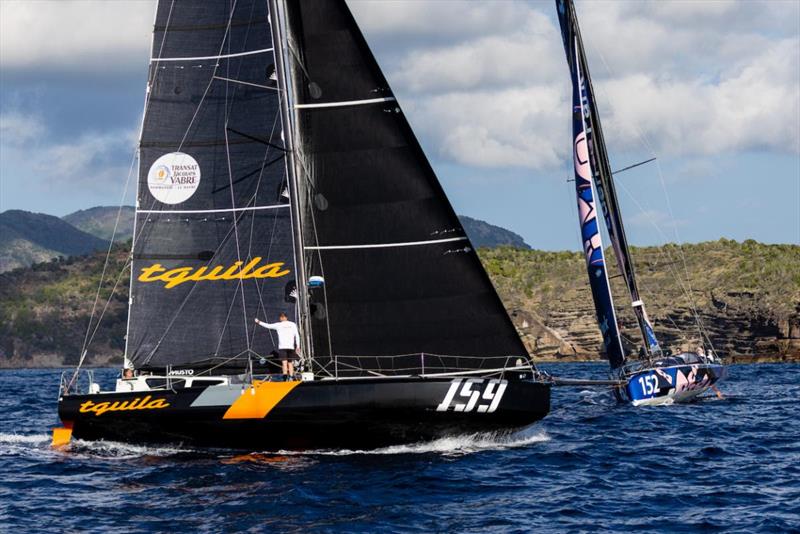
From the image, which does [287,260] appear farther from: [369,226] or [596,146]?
[596,146]

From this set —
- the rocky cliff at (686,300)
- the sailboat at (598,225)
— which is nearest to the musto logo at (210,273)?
the sailboat at (598,225)

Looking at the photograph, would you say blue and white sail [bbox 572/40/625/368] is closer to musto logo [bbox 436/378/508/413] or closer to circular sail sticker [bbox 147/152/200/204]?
musto logo [bbox 436/378/508/413]

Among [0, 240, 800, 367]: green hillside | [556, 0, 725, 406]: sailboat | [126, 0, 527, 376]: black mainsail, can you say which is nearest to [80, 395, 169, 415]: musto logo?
[126, 0, 527, 376]: black mainsail

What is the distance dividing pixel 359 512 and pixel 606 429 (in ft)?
35.7

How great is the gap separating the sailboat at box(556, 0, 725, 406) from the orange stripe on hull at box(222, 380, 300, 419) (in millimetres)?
14768

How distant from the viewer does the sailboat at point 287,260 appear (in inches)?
769

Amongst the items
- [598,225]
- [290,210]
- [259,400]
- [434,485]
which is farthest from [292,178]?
[598,225]

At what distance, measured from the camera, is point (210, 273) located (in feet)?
69.1

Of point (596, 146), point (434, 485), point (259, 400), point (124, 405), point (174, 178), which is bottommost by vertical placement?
point (434, 485)

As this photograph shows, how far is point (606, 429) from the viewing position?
24844mm

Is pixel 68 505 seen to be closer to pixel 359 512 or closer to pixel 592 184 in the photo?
pixel 359 512

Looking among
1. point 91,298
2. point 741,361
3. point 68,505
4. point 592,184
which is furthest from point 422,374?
point 91,298

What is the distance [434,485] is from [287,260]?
18.9 ft

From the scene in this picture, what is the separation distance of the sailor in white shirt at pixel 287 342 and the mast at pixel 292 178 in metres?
0.26
